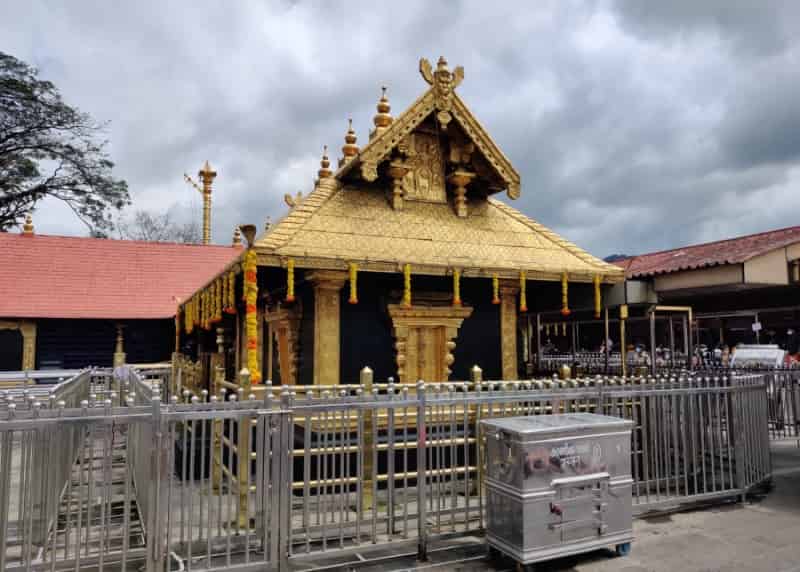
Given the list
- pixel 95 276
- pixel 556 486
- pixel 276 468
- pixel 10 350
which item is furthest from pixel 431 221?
pixel 10 350

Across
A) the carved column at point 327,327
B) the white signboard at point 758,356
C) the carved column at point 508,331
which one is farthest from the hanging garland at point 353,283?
the white signboard at point 758,356

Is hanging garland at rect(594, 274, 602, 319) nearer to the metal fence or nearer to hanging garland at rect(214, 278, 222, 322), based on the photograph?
the metal fence

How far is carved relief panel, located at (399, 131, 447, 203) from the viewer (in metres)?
10.9

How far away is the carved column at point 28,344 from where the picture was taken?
60.7 feet

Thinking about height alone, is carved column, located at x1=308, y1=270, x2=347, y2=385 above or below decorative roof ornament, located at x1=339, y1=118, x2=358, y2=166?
below

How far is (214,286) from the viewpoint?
10.9 metres

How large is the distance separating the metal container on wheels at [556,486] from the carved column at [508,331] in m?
4.68

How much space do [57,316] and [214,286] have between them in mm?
10846

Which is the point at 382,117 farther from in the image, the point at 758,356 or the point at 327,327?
the point at 758,356

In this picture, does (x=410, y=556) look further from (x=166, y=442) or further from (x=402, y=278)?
(x=402, y=278)

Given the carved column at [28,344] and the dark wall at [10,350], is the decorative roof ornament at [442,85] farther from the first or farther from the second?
the dark wall at [10,350]

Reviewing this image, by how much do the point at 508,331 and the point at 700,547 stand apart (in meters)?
5.42

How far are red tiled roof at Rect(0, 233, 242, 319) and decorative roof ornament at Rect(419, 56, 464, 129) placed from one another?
10.5m

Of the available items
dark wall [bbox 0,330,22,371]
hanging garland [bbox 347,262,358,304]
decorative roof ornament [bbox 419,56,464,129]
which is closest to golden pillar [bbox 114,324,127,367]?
dark wall [bbox 0,330,22,371]
